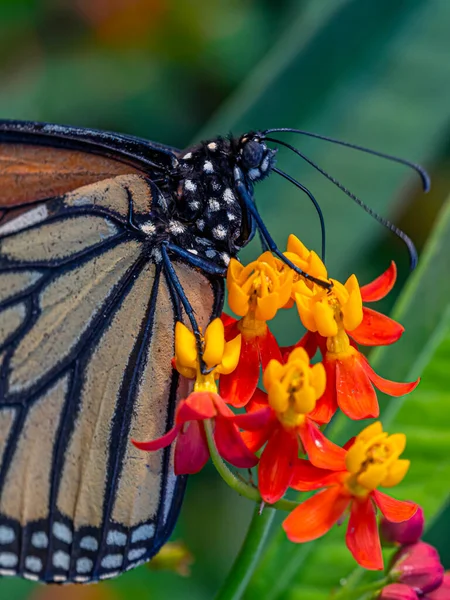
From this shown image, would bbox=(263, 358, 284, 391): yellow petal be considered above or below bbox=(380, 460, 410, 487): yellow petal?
above

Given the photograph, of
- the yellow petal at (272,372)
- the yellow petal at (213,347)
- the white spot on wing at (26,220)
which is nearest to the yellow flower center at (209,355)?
the yellow petal at (213,347)

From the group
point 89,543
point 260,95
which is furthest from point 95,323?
point 260,95

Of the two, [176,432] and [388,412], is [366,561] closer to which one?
[176,432]

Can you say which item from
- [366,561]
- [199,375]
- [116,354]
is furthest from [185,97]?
[366,561]

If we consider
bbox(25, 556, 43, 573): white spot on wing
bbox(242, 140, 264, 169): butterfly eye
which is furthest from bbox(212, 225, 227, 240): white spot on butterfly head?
bbox(25, 556, 43, 573): white spot on wing

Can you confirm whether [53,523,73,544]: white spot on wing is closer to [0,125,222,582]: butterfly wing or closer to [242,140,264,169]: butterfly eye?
[0,125,222,582]: butterfly wing

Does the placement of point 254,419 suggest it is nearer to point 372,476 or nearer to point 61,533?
point 372,476
